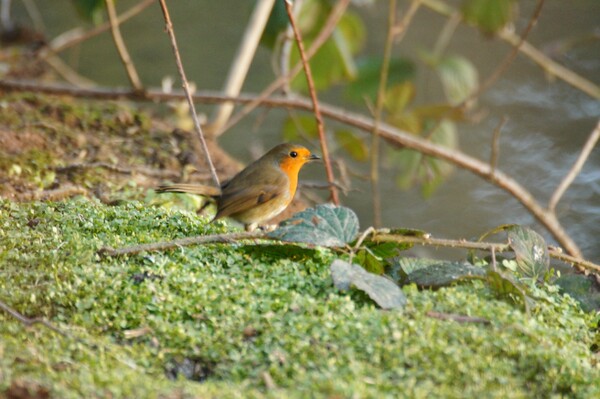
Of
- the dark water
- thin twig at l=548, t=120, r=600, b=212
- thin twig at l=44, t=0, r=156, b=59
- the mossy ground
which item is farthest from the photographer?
the dark water

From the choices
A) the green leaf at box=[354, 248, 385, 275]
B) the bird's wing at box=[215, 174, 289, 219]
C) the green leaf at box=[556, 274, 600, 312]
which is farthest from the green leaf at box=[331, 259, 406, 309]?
the bird's wing at box=[215, 174, 289, 219]

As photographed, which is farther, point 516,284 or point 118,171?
point 118,171

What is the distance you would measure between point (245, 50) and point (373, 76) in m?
0.93

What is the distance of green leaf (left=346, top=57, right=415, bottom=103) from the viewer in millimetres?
5824

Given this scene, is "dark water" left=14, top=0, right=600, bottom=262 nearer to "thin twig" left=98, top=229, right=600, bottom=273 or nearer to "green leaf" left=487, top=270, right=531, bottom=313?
"thin twig" left=98, top=229, right=600, bottom=273

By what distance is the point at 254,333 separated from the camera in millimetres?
2217

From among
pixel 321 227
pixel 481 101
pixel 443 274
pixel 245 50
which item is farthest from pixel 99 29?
pixel 481 101

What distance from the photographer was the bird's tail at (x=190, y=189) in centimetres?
341

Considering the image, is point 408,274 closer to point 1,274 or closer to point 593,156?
point 1,274

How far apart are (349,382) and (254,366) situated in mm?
274

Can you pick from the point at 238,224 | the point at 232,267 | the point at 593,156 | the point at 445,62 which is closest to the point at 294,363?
the point at 232,267

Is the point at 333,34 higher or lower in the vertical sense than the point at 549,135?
higher

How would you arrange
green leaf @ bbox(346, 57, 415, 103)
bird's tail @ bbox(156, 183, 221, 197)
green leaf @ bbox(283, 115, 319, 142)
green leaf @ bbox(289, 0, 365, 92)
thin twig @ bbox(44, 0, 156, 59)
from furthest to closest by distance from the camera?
green leaf @ bbox(283, 115, 319, 142), green leaf @ bbox(346, 57, 415, 103), green leaf @ bbox(289, 0, 365, 92), thin twig @ bbox(44, 0, 156, 59), bird's tail @ bbox(156, 183, 221, 197)

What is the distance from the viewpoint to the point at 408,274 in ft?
8.69
